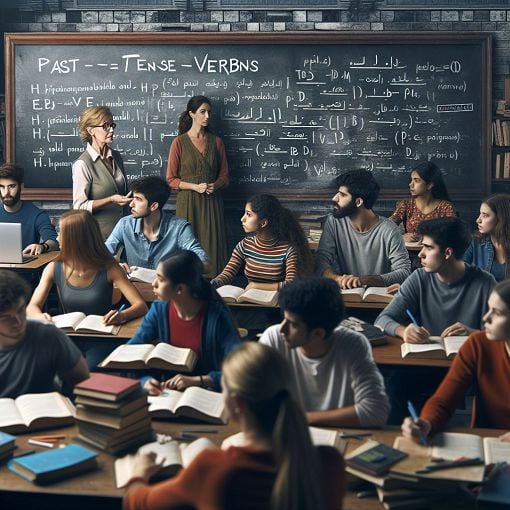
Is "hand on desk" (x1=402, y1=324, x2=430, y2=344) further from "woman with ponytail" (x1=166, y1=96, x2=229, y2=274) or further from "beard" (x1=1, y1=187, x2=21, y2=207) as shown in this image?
"woman with ponytail" (x1=166, y1=96, x2=229, y2=274)

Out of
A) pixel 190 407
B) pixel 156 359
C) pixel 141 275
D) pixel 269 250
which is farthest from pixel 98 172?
pixel 190 407

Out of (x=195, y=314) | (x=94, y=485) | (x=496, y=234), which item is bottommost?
(x=94, y=485)

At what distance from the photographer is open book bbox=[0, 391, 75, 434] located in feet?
10.3

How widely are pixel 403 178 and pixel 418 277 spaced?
3574 millimetres

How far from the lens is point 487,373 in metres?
3.35

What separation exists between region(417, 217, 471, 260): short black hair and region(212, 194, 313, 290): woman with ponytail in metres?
1.16

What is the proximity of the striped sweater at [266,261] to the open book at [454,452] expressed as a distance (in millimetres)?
2440

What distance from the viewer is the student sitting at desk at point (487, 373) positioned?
3.18 metres

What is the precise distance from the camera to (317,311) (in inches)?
124

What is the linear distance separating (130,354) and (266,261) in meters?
1.79

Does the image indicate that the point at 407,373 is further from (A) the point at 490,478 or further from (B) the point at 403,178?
(B) the point at 403,178

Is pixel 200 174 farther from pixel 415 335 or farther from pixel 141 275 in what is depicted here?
pixel 415 335

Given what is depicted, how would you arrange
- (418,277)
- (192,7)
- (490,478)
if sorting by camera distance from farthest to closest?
(192,7) → (418,277) → (490,478)

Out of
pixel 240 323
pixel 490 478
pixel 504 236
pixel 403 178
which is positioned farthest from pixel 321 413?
pixel 403 178
